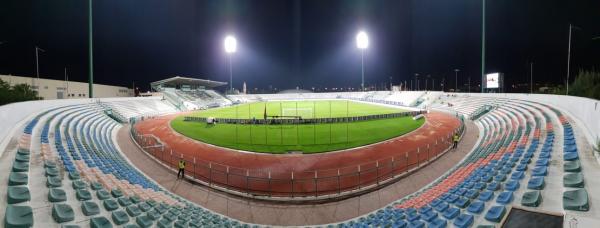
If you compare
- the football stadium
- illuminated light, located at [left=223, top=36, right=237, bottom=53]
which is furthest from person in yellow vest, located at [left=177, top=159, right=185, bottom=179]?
illuminated light, located at [left=223, top=36, right=237, bottom=53]

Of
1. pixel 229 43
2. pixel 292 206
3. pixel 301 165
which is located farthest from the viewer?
pixel 229 43

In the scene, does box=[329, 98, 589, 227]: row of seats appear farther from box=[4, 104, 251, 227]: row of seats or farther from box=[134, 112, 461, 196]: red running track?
box=[4, 104, 251, 227]: row of seats

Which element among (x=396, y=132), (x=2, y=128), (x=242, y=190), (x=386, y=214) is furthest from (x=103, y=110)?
(x=386, y=214)

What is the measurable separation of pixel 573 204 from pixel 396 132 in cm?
2147

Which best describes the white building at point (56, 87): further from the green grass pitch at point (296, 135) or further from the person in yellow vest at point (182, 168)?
the person in yellow vest at point (182, 168)

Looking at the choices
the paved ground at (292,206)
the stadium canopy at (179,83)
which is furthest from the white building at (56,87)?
the paved ground at (292,206)

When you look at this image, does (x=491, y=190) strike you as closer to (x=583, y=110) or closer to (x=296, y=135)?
(x=583, y=110)

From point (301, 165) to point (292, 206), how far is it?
5324mm

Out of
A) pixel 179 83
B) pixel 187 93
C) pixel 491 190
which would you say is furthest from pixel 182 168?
pixel 187 93

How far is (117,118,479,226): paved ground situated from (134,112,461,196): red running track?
28.6 inches

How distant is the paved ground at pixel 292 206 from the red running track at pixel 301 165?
73cm

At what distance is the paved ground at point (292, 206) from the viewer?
12.1 meters

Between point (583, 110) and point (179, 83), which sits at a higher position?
point (179, 83)

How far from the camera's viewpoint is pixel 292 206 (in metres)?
13.3
